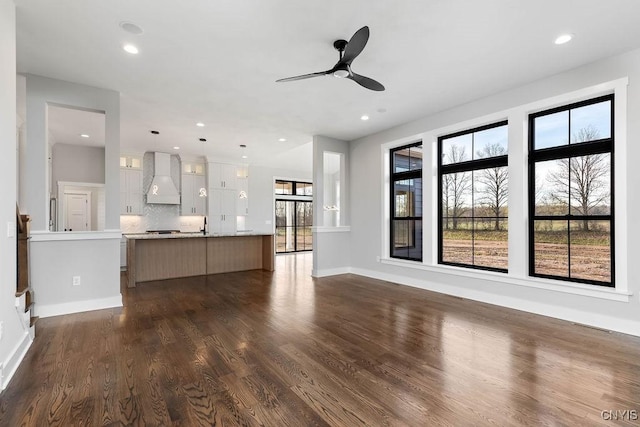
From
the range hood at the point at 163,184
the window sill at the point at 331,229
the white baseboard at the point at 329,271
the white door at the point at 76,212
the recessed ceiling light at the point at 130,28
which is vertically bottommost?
the white baseboard at the point at 329,271

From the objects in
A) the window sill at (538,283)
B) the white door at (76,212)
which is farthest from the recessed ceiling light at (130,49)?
the white door at (76,212)

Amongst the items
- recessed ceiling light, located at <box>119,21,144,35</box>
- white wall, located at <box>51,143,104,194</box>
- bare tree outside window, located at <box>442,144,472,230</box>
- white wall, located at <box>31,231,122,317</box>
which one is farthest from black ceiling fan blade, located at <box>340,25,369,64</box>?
white wall, located at <box>51,143,104,194</box>

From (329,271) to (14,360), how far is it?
4820 millimetres

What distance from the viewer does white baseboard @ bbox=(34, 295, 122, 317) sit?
3668mm

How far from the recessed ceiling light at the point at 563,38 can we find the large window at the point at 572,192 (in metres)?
1.00

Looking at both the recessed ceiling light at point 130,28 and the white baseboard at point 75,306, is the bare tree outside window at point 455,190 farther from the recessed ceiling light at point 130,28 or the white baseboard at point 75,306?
the white baseboard at point 75,306

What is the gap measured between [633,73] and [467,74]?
1584 mm

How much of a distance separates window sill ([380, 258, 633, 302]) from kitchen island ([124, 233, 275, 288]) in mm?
3681

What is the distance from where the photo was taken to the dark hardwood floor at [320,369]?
1.86 m

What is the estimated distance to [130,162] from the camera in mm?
7648

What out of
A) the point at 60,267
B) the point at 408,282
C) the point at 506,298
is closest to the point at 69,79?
the point at 60,267

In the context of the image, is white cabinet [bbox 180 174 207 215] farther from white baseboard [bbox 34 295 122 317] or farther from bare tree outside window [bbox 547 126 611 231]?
bare tree outside window [bbox 547 126 611 231]

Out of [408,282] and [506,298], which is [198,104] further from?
Result: [506,298]

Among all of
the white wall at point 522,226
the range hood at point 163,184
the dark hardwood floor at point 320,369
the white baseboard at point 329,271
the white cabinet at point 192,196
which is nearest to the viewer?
the dark hardwood floor at point 320,369
